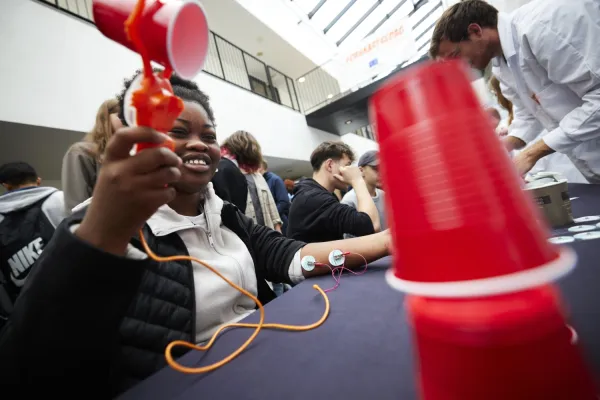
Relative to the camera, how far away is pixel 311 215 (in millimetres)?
1311

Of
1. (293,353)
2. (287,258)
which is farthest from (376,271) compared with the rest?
(293,353)

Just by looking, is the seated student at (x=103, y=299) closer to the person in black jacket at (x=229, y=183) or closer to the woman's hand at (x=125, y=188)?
the woman's hand at (x=125, y=188)

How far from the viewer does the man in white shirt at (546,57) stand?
919 millimetres

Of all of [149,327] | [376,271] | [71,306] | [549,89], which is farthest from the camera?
[549,89]

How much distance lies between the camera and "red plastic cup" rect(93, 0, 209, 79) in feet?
0.99

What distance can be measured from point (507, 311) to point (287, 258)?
2.21ft

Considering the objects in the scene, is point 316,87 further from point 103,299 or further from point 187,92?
point 103,299

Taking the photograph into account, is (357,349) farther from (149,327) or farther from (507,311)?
(149,327)

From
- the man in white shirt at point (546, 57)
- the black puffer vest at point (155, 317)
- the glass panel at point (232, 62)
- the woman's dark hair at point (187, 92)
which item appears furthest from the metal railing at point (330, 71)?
the black puffer vest at point (155, 317)

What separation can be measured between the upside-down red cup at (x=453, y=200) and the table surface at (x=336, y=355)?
0.41 feet

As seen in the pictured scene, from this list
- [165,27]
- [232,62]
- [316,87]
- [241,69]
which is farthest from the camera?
[316,87]

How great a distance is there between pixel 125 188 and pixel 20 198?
153 cm

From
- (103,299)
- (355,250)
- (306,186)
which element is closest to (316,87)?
(306,186)

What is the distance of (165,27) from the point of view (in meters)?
0.30
